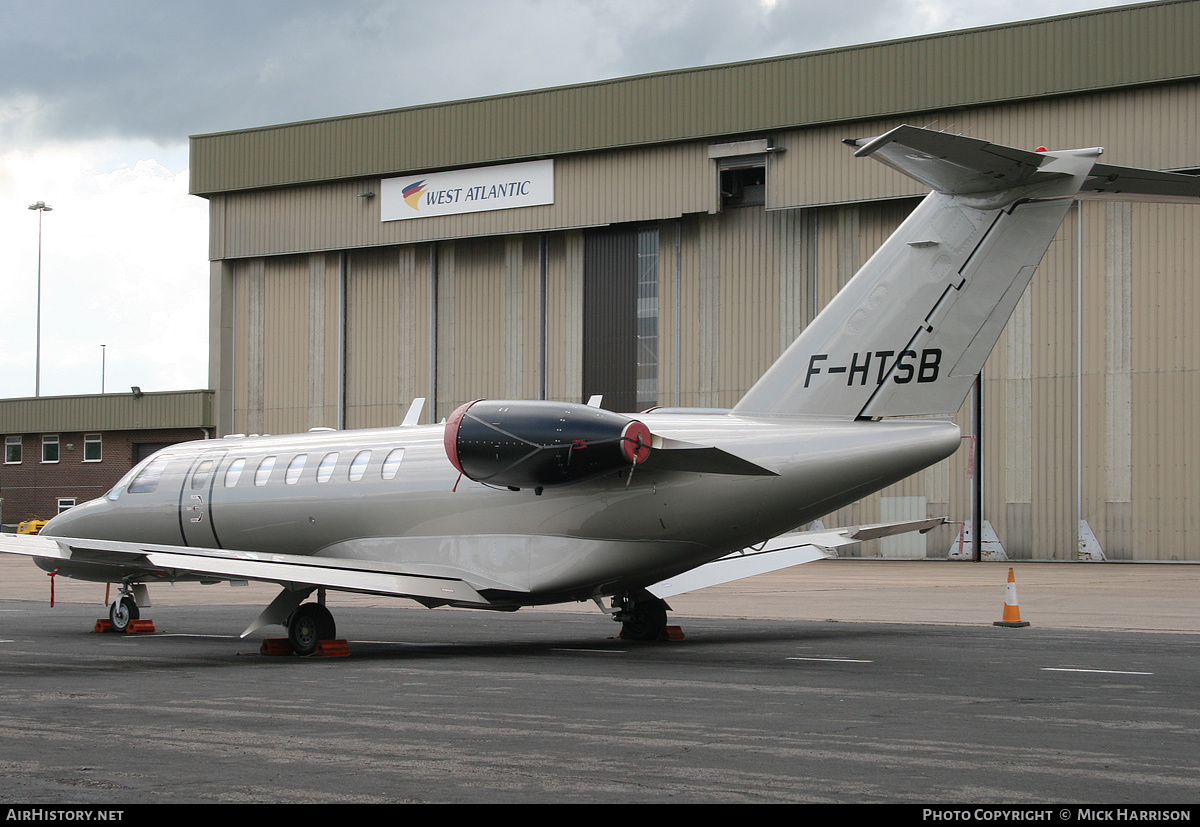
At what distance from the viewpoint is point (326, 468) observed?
58.1 ft

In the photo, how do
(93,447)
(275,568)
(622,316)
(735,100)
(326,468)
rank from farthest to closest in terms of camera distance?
(93,447) → (622,316) → (735,100) → (326,468) → (275,568)

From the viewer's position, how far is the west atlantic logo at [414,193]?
46.2 metres

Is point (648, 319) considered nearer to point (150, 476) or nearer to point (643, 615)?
point (150, 476)

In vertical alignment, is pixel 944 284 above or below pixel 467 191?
below

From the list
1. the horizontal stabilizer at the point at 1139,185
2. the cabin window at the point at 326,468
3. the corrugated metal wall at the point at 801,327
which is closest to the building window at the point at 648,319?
the corrugated metal wall at the point at 801,327

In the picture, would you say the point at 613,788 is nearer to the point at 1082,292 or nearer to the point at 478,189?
the point at 1082,292

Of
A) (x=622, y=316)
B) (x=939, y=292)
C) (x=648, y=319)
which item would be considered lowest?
(x=939, y=292)

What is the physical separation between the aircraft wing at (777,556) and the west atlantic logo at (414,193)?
30639 mm

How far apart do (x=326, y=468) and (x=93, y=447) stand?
43.4m

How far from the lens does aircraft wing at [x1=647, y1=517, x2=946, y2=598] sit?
16938 mm

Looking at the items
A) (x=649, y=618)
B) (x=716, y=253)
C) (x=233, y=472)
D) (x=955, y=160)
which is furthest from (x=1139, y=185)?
(x=716, y=253)

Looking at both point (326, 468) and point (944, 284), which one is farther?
point (326, 468)

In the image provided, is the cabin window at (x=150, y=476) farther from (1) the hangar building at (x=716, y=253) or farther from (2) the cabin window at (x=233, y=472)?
(1) the hangar building at (x=716, y=253)

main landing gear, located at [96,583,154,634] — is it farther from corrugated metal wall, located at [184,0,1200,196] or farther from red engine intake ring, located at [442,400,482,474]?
corrugated metal wall, located at [184,0,1200,196]
